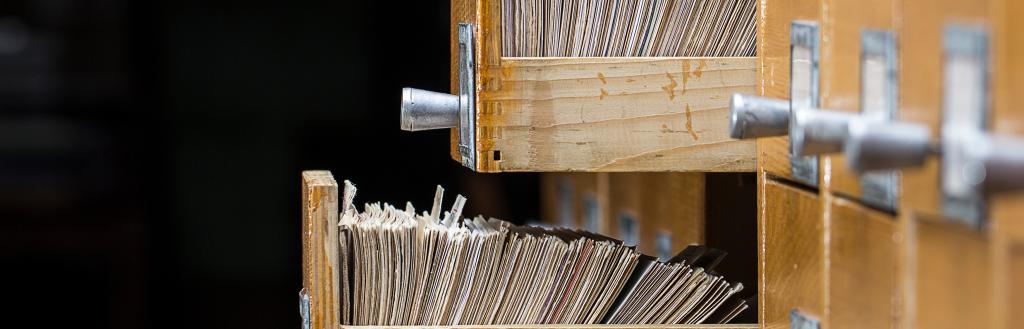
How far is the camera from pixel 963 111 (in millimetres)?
815

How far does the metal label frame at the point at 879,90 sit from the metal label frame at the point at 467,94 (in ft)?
1.79

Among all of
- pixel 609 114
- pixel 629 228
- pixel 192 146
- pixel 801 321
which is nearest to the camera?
pixel 801 321

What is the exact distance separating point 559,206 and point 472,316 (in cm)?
271

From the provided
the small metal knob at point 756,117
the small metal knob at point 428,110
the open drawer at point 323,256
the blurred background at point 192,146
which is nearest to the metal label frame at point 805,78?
the small metal knob at point 756,117

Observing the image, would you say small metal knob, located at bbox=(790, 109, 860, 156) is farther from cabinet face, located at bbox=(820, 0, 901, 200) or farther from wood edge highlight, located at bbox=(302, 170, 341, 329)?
wood edge highlight, located at bbox=(302, 170, 341, 329)

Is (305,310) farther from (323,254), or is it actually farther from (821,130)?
(821,130)

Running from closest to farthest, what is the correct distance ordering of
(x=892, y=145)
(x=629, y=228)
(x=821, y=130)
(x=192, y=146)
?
1. (x=892, y=145)
2. (x=821, y=130)
3. (x=629, y=228)
4. (x=192, y=146)

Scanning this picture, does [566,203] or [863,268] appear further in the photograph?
[566,203]

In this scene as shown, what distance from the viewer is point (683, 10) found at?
151cm

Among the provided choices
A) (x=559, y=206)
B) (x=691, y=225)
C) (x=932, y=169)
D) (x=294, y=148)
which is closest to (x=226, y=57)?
(x=294, y=148)

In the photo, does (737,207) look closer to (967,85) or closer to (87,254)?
(967,85)

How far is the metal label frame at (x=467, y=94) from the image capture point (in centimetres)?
147

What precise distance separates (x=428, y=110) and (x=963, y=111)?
32.5 inches

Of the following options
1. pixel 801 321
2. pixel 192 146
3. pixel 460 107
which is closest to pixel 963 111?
pixel 801 321
